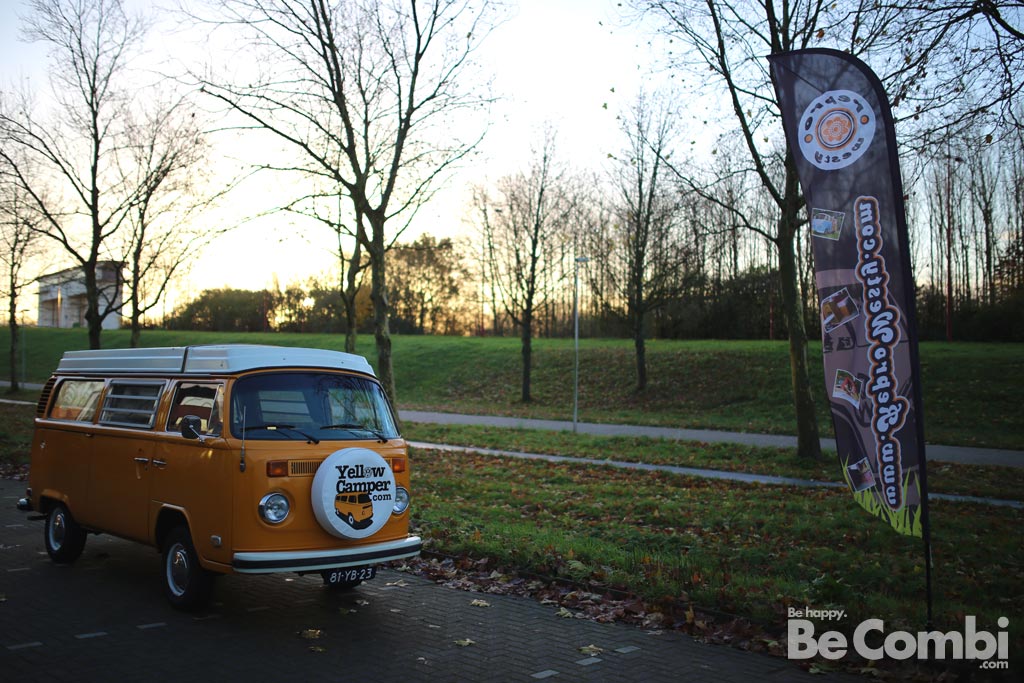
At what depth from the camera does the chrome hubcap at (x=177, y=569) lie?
263 inches

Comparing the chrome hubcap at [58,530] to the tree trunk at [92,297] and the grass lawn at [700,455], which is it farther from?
the tree trunk at [92,297]

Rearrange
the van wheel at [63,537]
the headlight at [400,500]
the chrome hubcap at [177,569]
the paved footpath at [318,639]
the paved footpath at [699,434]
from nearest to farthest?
1. the paved footpath at [318,639]
2. the chrome hubcap at [177,569]
3. the headlight at [400,500]
4. the van wheel at [63,537]
5. the paved footpath at [699,434]

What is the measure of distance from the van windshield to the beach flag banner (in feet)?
13.1

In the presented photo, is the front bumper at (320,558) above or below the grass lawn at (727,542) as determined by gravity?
above

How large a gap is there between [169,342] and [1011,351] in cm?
5701

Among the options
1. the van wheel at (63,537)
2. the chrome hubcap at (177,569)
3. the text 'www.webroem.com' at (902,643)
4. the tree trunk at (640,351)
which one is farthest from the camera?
the tree trunk at (640,351)

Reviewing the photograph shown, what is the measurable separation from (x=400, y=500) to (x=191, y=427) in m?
1.87

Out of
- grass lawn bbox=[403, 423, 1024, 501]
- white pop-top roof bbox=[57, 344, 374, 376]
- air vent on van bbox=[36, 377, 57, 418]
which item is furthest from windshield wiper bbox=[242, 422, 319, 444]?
grass lawn bbox=[403, 423, 1024, 501]

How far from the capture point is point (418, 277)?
7325cm

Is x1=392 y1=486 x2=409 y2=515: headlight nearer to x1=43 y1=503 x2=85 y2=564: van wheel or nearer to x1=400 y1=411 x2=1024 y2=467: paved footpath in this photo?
x1=43 y1=503 x2=85 y2=564: van wheel

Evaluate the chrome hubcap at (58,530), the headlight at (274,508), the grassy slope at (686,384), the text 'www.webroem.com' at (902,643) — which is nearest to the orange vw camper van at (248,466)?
the headlight at (274,508)

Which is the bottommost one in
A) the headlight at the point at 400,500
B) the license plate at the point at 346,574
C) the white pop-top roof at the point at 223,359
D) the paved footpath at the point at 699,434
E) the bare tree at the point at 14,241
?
the paved footpath at the point at 699,434

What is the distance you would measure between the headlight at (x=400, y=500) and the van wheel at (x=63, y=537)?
12.4 feet

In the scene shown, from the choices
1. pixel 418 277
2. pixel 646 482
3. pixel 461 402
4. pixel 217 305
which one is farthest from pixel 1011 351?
pixel 217 305
